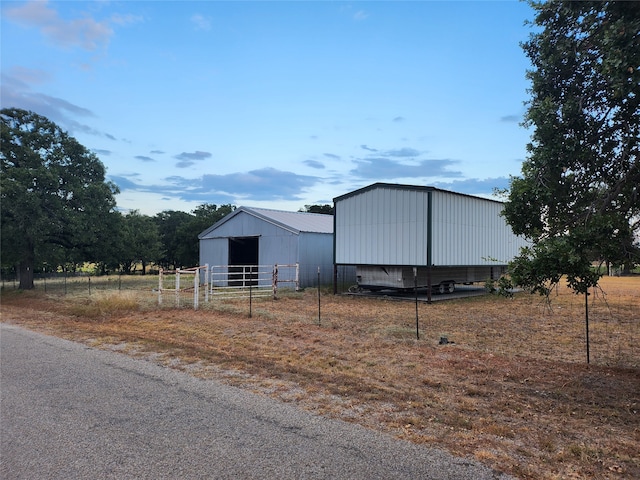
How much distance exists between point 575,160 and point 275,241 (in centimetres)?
2022

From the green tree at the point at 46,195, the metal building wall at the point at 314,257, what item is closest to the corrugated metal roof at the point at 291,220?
the metal building wall at the point at 314,257

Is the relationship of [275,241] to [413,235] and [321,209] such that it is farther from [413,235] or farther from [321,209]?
[321,209]

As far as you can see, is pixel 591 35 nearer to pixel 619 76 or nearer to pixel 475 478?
pixel 619 76

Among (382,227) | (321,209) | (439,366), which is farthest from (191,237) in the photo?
(439,366)

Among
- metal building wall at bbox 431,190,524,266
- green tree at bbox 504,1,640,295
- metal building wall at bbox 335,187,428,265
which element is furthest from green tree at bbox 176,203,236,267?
green tree at bbox 504,1,640,295

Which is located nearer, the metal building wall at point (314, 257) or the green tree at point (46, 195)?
the green tree at point (46, 195)

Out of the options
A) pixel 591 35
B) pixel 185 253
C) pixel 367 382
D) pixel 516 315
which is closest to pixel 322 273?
pixel 516 315

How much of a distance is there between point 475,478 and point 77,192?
82.4 ft

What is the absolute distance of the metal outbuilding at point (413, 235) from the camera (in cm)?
1828

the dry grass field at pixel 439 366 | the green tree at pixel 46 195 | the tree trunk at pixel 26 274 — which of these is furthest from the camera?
the tree trunk at pixel 26 274

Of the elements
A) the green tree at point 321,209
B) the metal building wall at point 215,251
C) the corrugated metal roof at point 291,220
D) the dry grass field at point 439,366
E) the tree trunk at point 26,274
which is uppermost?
the green tree at point 321,209

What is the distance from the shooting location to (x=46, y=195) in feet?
75.8

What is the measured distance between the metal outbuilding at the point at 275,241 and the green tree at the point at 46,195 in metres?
6.29

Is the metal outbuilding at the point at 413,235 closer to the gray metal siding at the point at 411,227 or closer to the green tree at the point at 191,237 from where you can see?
the gray metal siding at the point at 411,227
